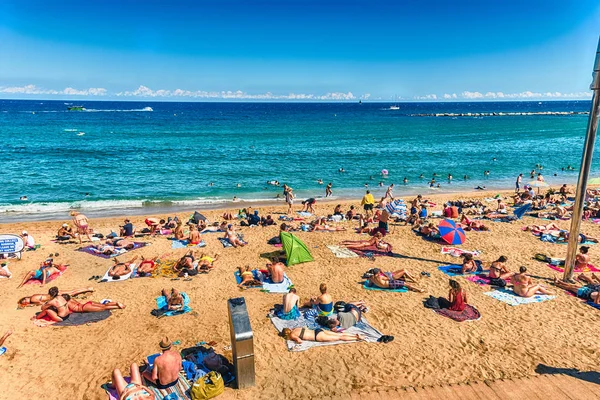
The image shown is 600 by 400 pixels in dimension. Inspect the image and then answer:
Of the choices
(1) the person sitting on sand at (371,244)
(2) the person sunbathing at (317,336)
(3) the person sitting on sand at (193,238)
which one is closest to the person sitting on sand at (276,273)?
(2) the person sunbathing at (317,336)

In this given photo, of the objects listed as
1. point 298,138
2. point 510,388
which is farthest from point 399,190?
point 298,138

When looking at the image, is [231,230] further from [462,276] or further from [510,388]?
[510,388]

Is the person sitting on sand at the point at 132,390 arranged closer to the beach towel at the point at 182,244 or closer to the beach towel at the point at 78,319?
the beach towel at the point at 78,319

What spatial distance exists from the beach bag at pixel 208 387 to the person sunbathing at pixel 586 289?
987 cm

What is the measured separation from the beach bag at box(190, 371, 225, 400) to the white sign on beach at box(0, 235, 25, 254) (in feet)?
33.4

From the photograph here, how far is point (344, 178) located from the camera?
31.5m

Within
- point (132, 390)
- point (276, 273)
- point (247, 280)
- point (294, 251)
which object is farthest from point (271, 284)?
point (132, 390)

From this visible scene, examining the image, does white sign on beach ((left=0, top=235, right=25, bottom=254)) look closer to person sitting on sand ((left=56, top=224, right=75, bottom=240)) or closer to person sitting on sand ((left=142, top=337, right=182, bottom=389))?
person sitting on sand ((left=56, top=224, right=75, bottom=240))

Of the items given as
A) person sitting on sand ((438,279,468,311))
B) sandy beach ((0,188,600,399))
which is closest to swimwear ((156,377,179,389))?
sandy beach ((0,188,600,399))

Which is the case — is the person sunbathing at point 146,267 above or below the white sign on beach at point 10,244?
below

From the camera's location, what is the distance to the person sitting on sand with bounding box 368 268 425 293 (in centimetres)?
1091

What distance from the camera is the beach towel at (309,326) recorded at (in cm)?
818

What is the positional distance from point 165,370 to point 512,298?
29.7 feet

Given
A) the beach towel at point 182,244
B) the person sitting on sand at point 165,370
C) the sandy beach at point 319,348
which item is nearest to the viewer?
the person sitting on sand at point 165,370
